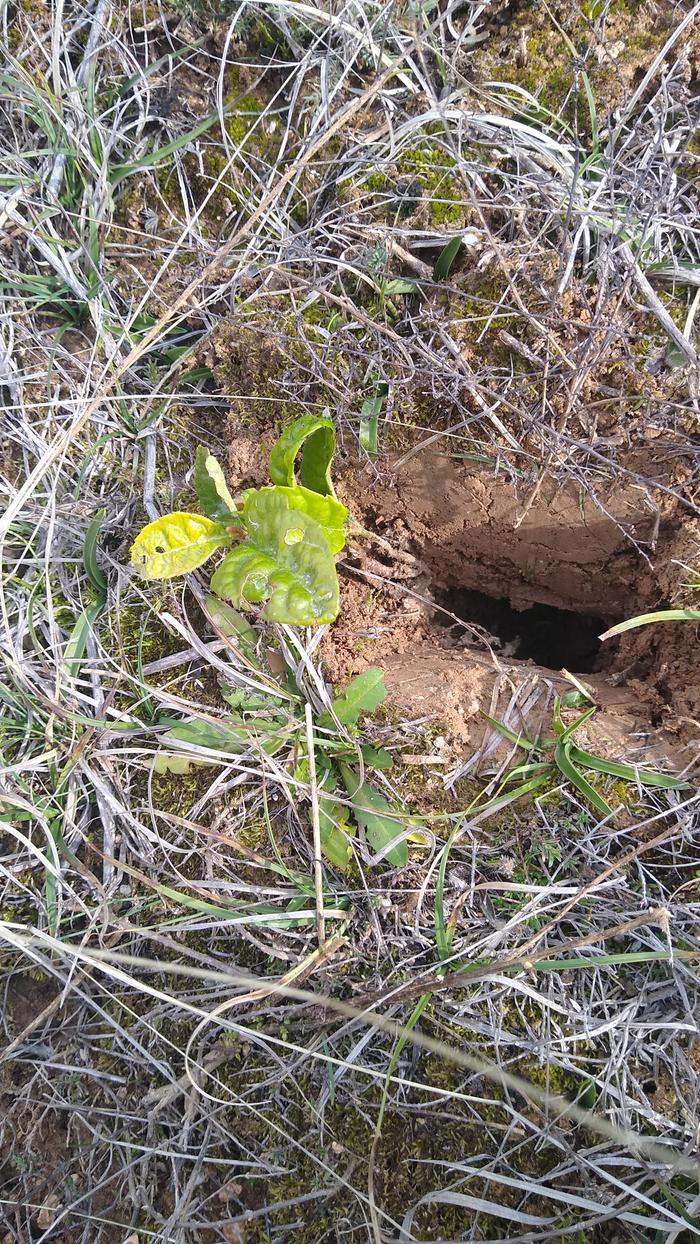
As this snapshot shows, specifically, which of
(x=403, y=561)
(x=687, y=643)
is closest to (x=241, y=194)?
(x=403, y=561)

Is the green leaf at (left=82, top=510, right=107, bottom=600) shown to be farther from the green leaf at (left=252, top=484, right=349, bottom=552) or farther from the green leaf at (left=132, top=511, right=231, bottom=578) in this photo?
the green leaf at (left=252, top=484, right=349, bottom=552)

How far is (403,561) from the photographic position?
1.89m

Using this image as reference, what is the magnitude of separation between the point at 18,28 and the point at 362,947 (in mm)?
2506

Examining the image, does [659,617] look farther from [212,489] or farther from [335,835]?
[212,489]

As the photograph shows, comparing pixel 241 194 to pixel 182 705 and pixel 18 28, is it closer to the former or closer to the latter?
pixel 18 28

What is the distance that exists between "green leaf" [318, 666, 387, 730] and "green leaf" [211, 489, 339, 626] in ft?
0.74

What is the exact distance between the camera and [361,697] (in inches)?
63.1

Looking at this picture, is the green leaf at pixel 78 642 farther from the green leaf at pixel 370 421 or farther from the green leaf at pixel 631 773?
the green leaf at pixel 631 773

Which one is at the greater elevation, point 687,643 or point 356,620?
point 687,643

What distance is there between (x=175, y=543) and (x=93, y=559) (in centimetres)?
40

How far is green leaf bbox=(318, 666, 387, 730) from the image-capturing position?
1.60m

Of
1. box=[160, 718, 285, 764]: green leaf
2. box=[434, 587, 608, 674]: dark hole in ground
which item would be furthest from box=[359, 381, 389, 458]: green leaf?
box=[160, 718, 285, 764]: green leaf

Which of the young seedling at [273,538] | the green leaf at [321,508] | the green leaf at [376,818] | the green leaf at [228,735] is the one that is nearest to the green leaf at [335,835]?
the green leaf at [376,818]

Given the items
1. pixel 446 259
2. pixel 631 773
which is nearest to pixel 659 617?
pixel 631 773
